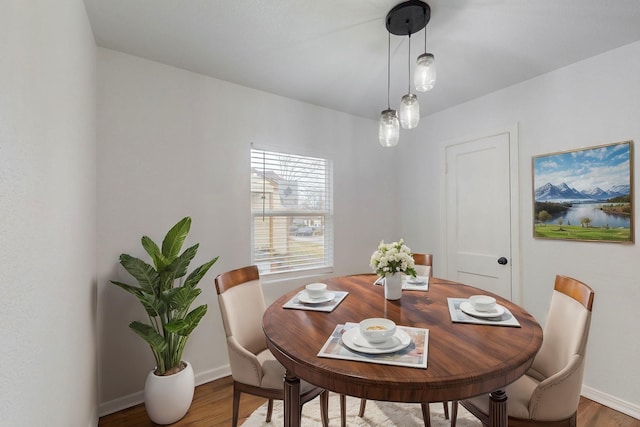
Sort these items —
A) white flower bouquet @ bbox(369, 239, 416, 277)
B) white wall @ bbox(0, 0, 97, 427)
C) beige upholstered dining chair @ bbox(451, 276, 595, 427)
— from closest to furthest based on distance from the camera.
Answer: white wall @ bbox(0, 0, 97, 427)
beige upholstered dining chair @ bbox(451, 276, 595, 427)
white flower bouquet @ bbox(369, 239, 416, 277)

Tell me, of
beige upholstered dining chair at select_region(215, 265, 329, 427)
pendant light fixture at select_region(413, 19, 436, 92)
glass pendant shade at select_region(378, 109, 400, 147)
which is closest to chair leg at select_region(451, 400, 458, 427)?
beige upholstered dining chair at select_region(215, 265, 329, 427)

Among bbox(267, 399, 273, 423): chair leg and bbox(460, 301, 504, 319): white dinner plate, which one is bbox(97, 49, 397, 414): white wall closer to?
bbox(267, 399, 273, 423): chair leg

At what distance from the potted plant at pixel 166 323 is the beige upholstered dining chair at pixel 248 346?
359 millimetres

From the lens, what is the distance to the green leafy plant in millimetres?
1979

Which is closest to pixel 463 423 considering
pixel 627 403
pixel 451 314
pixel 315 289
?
pixel 451 314

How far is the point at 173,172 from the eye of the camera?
2.47 metres

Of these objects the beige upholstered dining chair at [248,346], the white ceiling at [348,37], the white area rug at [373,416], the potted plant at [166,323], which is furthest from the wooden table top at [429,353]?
the white ceiling at [348,37]

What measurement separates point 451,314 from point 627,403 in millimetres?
1844

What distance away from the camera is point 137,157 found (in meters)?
2.32

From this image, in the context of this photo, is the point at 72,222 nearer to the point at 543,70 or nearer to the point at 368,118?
the point at 368,118

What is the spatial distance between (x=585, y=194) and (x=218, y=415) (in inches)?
128

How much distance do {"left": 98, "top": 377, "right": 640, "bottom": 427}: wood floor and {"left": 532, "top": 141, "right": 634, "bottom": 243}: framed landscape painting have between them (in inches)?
48.5

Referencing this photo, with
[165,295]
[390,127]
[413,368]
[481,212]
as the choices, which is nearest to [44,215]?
[165,295]

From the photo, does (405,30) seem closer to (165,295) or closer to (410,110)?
(410,110)
